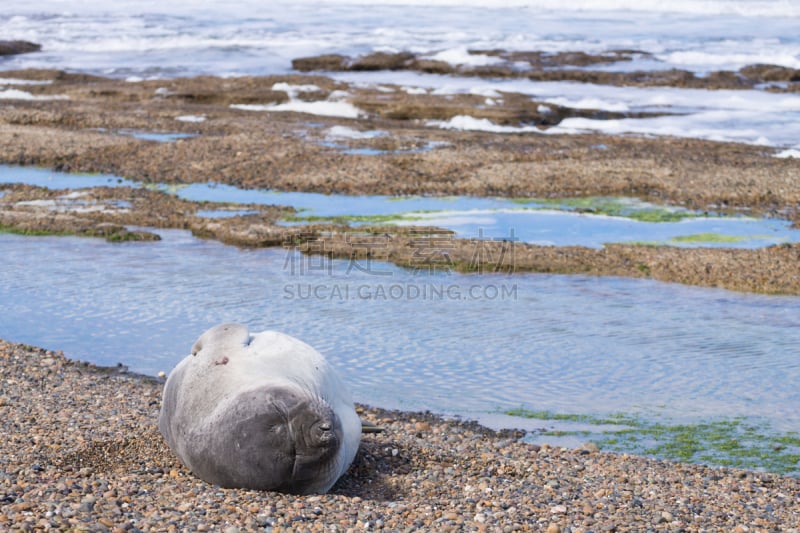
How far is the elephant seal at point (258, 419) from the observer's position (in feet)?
23.0

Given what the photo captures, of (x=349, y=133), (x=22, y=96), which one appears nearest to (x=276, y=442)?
(x=349, y=133)

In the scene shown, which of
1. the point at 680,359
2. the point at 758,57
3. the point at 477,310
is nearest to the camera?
the point at 680,359

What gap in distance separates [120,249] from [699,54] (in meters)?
38.6

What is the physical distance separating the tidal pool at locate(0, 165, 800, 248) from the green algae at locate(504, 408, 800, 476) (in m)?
7.81

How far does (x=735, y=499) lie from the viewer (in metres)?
7.95

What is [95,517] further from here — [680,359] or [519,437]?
[680,359]

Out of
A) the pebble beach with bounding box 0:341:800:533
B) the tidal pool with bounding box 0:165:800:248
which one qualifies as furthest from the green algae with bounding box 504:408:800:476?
the tidal pool with bounding box 0:165:800:248

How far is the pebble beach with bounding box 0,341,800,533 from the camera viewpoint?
6.74 m

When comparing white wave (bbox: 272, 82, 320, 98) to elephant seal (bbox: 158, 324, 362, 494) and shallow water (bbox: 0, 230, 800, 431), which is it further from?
elephant seal (bbox: 158, 324, 362, 494)

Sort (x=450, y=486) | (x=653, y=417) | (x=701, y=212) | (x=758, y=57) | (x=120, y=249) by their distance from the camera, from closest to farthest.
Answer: (x=450, y=486)
(x=653, y=417)
(x=120, y=249)
(x=701, y=212)
(x=758, y=57)

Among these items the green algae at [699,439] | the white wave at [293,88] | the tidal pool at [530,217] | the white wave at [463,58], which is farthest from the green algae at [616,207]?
the white wave at [463,58]

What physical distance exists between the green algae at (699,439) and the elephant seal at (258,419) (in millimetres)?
3137

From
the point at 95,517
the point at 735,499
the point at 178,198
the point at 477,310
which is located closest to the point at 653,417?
the point at 735,499

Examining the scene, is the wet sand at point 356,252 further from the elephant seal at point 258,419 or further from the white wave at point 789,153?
the white wave at point 789,153
